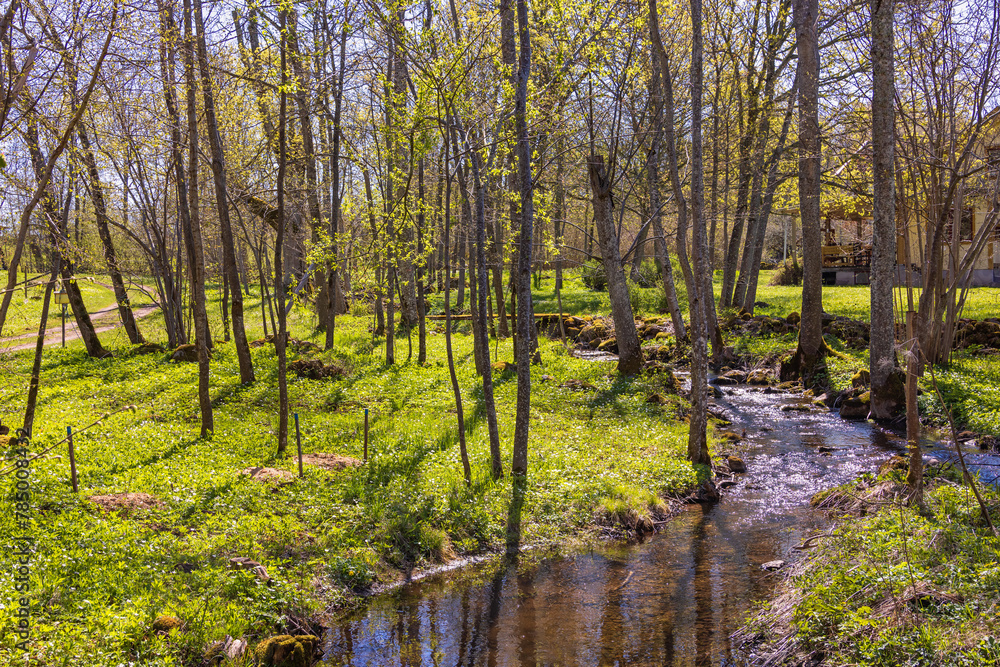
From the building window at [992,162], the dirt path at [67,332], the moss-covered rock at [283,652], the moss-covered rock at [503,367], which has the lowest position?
the moss-covered rock at [283,652]

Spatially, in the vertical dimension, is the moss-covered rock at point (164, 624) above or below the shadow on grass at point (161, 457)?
below

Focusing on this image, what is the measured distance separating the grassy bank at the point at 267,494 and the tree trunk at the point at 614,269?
1064 mm

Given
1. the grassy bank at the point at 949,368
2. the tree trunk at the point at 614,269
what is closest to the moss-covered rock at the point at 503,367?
the tree trunk at the point at 614,269

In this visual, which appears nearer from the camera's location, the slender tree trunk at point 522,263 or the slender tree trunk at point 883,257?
the slender tree trunk at point 522,263

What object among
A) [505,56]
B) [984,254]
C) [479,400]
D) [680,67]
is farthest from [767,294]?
[505,56]

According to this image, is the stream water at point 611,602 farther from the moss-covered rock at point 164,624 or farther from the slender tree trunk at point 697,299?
the moss-covered rock at point 164,624

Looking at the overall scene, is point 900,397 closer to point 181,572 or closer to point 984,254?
point 181,572

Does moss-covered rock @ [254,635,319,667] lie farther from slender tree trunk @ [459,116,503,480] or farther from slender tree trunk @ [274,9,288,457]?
slender tree trunk @ [274,9,288,457]

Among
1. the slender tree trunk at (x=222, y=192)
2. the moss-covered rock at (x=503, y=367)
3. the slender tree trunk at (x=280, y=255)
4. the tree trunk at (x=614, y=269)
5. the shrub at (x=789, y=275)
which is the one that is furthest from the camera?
the shrub at (x=789, y=275)

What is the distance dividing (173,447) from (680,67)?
14.6m

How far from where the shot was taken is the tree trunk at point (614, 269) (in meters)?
15.4

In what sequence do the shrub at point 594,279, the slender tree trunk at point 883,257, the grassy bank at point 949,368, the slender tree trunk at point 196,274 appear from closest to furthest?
the slender tree trunk at point 196,274 → the slender tree trunk at point 883,257 → the grassy bank at point 949,368 → the shrub at point 594,279

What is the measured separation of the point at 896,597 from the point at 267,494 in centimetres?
660

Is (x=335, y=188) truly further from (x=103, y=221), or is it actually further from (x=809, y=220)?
(x=809, y=220)
